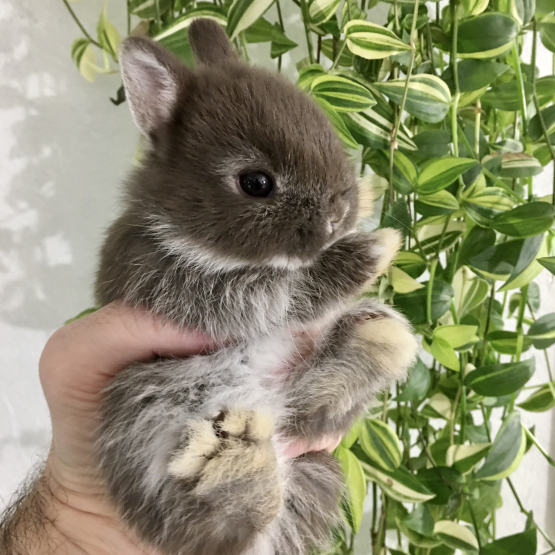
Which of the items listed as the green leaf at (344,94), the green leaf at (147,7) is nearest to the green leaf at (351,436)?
the green leaf at (344,94)

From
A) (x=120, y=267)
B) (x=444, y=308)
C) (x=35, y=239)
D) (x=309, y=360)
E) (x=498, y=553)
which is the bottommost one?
(x=498, y=553)

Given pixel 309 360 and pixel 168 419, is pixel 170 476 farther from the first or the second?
pixel 309 360

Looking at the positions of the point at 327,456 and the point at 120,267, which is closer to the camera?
→ the point at 120,267

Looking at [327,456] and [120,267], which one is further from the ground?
[120,267]

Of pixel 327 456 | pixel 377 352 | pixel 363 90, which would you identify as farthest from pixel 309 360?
pixel 363 90

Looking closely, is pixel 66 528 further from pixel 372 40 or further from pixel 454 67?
pixel 454 67


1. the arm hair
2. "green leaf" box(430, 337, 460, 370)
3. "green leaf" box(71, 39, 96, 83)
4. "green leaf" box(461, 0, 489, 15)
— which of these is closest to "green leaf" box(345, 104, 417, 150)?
"green leaf" box(461, 0, 489, 15)
